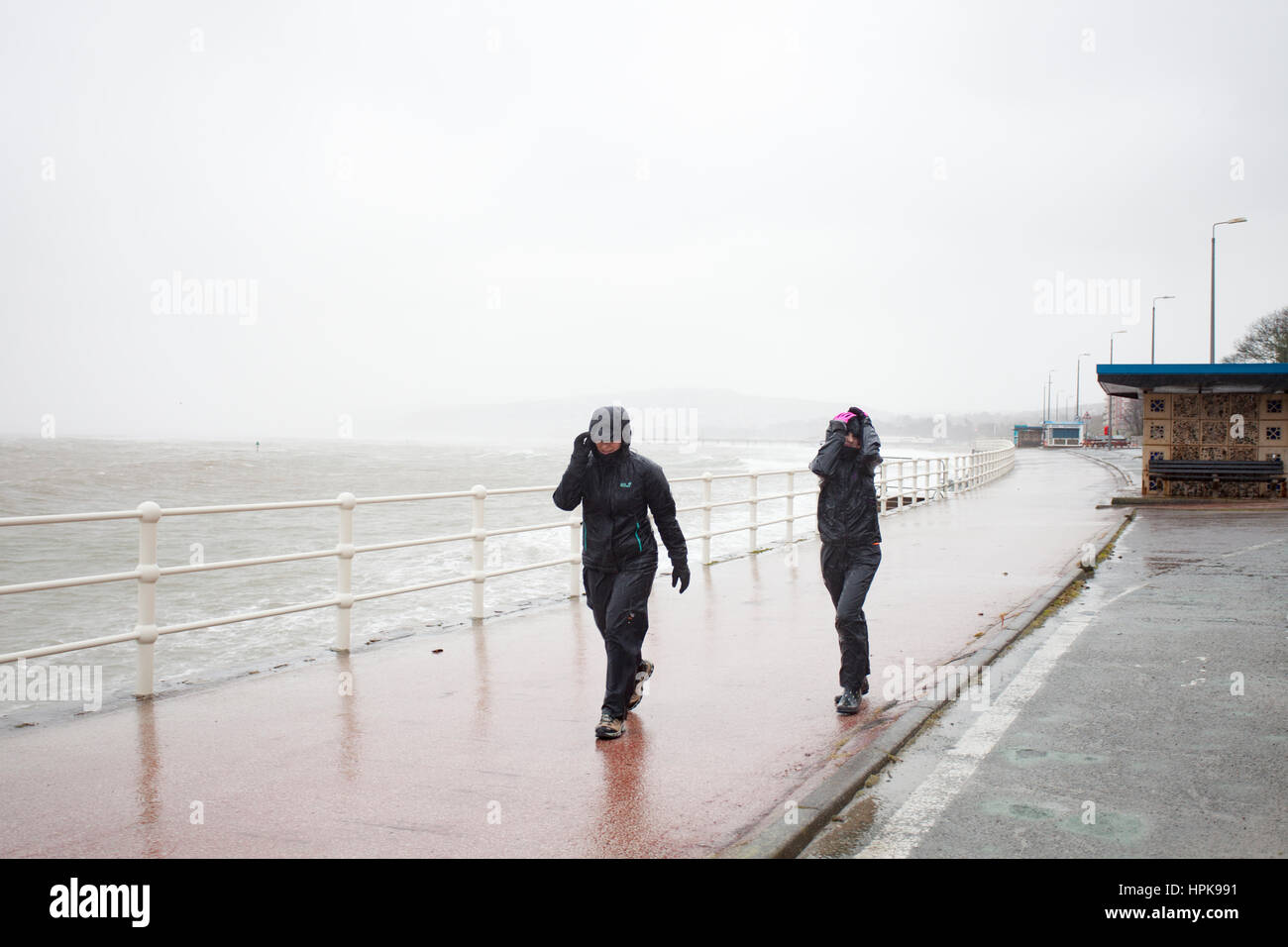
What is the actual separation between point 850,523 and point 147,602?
4.56 m

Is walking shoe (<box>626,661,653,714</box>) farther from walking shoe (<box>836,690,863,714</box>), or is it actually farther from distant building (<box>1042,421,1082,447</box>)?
distant building (<box>1042,421,1082,447</box>)

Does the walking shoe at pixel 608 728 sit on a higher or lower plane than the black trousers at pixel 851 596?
lower

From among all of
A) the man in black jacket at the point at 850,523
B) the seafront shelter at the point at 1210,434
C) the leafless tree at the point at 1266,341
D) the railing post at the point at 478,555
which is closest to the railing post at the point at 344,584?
the railing post at the point at 478,555

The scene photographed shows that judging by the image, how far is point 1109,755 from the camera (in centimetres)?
541

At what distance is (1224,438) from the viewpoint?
25422 mm

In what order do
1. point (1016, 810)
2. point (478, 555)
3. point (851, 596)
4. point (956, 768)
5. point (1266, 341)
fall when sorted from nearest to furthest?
point (1016, 810) < point (956, 768) < point (851, 596) < point (478, 555) < point (1266, 341)

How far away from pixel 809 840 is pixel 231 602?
19.1 meters

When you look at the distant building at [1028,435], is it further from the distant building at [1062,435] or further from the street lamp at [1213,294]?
the street lamp at [1213,294]

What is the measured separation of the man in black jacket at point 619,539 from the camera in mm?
5867

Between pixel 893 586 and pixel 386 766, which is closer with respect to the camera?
pixel 386 766

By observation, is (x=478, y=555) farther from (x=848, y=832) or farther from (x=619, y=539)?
(x=848, y=832)

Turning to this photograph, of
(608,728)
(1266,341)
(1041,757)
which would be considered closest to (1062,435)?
(1266,341)

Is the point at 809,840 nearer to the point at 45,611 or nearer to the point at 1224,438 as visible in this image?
the point at 45,611
